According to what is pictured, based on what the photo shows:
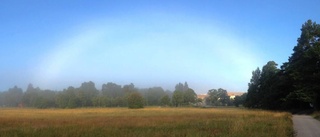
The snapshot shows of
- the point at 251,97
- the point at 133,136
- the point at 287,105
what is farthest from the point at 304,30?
the point at 133,136

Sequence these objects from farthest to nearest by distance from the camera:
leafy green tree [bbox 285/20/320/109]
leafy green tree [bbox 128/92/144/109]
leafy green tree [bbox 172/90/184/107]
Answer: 1. leafy green tree [bbox 172/90/184/107]
2. leafy green tree [bbox 128/92/144/109]
3. leafy green tree [bbox 285/20/320/109]

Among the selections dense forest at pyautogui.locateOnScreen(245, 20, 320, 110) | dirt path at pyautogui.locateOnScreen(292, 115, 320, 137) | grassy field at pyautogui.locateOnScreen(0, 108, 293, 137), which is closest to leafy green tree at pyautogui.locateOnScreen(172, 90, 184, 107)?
dense forest at pyautogui.locateOnScreen(245, 20, 320, 110)

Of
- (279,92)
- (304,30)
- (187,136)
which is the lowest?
(187,136)

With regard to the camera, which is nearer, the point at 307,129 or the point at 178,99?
the point at 307,129

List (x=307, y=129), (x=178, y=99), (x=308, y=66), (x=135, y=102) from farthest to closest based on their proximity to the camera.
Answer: (x=178, y=99) < (x=135, y=102) < (x=308, y=66) < (x=307, y=129)

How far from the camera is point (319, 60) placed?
58.5m

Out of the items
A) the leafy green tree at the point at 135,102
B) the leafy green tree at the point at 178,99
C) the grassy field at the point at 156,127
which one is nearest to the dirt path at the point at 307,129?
the grassy field at the point at 156,127

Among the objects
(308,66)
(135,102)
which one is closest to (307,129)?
(308,66)

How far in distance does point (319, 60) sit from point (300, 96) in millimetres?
6506

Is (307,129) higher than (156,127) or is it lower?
lower

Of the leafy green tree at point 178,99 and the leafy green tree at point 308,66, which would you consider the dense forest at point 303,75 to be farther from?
the leafy green tree at point 178,99

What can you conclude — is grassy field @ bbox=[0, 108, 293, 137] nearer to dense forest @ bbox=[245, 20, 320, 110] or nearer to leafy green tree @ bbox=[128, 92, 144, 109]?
dense forest @ bbox=[245, 20, 320, 110]

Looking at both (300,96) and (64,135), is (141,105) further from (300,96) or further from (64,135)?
(64,135)

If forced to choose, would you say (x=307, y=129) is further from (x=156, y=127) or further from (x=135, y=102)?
(x=135, y=102)
